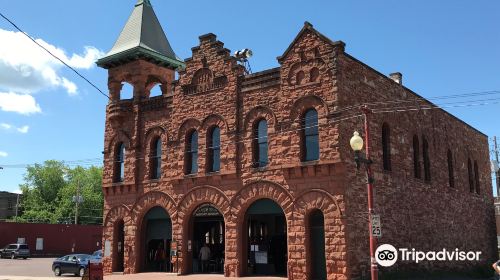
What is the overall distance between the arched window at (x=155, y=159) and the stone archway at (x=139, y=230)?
1.15 meters

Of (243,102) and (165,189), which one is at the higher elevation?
(243,102)

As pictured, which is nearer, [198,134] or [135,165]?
[198,134]

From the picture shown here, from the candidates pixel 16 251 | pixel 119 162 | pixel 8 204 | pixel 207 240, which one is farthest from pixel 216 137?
pixel 8 204

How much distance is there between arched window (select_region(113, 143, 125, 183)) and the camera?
2884 centimetres

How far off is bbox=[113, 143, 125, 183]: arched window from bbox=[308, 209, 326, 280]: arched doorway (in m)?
12.3

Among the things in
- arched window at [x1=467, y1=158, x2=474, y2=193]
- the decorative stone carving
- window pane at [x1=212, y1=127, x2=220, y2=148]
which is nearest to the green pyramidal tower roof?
the decorative stone carving

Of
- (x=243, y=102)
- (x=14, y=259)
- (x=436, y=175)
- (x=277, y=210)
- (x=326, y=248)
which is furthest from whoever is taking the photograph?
(x=14, y=259)

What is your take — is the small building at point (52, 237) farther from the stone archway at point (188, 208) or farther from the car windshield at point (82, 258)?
the stone archway at point (188, 208)

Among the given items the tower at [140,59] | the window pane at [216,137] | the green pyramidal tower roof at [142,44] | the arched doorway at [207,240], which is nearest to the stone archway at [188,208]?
the arched doorway at [207,240]

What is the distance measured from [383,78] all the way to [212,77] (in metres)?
8.27

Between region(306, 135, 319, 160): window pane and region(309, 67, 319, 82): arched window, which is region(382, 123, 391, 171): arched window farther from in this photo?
region(309, 67, 319, 82): arched window

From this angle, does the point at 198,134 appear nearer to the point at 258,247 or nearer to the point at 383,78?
the point at 258,247

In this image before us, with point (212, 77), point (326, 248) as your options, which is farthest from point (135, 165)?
point (326, 248)

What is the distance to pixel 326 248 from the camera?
66.9 ft
